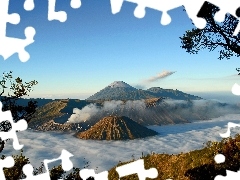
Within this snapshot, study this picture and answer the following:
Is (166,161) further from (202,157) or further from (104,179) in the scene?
(104,179)

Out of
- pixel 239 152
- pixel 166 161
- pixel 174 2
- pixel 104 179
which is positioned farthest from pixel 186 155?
pixel 174 2

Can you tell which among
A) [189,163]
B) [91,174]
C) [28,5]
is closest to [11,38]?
[28,5]

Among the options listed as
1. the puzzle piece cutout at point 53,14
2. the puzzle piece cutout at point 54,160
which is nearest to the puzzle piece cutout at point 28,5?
the puzzle piece cutout at point 53,14

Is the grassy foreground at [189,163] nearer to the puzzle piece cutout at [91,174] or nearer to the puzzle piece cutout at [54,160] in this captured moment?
the puzzle piece cutout at [91,174]

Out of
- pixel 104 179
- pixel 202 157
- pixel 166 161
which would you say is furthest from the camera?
pixel 166 161

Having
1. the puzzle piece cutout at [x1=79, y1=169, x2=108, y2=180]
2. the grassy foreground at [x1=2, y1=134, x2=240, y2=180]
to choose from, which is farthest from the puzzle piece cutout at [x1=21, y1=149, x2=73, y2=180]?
the grassy foreground at [x1=2, y1=134, x2=240, y2=180]

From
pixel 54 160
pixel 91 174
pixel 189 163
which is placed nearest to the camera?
pixel 54 160

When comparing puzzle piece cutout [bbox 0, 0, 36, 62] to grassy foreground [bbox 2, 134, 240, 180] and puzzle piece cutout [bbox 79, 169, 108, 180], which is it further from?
grassy foreground [bbox 2, 134, 240, 180]

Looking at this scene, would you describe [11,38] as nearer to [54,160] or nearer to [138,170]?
[54,160]

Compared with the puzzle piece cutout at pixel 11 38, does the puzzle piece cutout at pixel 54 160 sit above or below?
below
